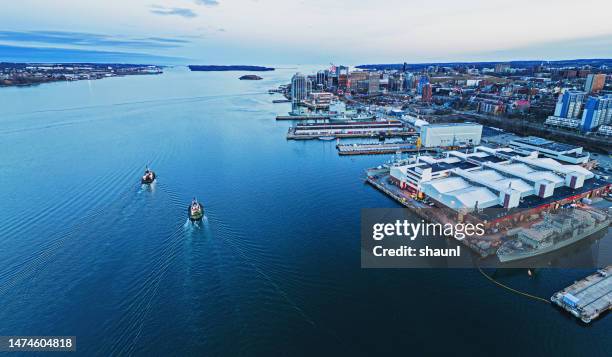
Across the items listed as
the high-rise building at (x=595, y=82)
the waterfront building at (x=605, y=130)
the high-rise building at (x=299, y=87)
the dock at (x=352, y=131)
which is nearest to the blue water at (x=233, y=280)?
the dock at (x=352, y=131)

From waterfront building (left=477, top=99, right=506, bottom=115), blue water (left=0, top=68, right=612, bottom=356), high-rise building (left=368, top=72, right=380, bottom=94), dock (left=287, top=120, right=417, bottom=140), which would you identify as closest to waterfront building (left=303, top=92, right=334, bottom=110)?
high-rise building (left=368, top=72, right=380, bottom=94)

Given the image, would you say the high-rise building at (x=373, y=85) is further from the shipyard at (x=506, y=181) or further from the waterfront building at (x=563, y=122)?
the waterfront building at (x=563, y=122)

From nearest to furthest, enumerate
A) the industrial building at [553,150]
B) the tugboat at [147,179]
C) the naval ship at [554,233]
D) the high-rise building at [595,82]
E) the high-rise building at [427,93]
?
the naval ship at [554,233], the tugboat at [147,179], the industrial building at [553,150], the high-rise building at [595,82], the high-rise building at [427,93]

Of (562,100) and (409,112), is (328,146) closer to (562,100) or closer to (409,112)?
(409,112)

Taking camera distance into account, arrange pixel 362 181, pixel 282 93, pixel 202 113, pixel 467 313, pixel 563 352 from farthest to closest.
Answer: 1. pixel 282 93
2. pixel 202 113
3. pixel 362 181
4. pixel 467 313
5. pixel 563 352

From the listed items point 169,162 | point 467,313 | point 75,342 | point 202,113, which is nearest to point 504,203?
point 467,313

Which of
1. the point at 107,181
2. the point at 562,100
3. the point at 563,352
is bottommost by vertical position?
the point at 563,352
